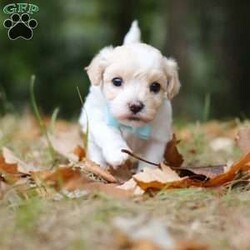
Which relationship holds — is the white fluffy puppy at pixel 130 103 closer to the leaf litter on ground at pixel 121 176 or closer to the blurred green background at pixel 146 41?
the leaf litter on ground at pixel 121 176

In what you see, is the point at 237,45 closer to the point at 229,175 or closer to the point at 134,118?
the point at 134,118

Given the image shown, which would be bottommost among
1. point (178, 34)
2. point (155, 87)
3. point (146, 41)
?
point (146, 41)

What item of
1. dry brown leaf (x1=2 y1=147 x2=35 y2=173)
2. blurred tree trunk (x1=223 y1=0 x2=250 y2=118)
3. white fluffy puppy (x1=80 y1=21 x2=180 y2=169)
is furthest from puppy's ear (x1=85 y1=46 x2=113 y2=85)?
blurred tree trunk (x1=223 y1=0 x2=250 y2=118)

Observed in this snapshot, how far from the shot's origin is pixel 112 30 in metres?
9.32

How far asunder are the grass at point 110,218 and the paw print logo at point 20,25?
4.28ft

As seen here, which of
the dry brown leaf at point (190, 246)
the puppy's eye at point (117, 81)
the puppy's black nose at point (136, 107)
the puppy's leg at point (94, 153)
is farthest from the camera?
the puppy's leg at point (94, 153)

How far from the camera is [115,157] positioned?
324 cm

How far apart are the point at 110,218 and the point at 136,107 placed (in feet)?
2.88

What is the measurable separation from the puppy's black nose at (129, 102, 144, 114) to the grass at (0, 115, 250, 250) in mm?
495

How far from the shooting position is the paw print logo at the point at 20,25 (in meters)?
3.82

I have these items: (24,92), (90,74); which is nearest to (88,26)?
(24,92)

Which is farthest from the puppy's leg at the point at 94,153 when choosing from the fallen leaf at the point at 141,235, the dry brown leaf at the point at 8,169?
the fallen leaf at the point at 141,235

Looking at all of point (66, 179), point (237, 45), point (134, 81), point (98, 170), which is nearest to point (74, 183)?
A: point (66, 179)

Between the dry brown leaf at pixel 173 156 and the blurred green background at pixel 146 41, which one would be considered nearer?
the dry brown leaf at pixel 173 156
